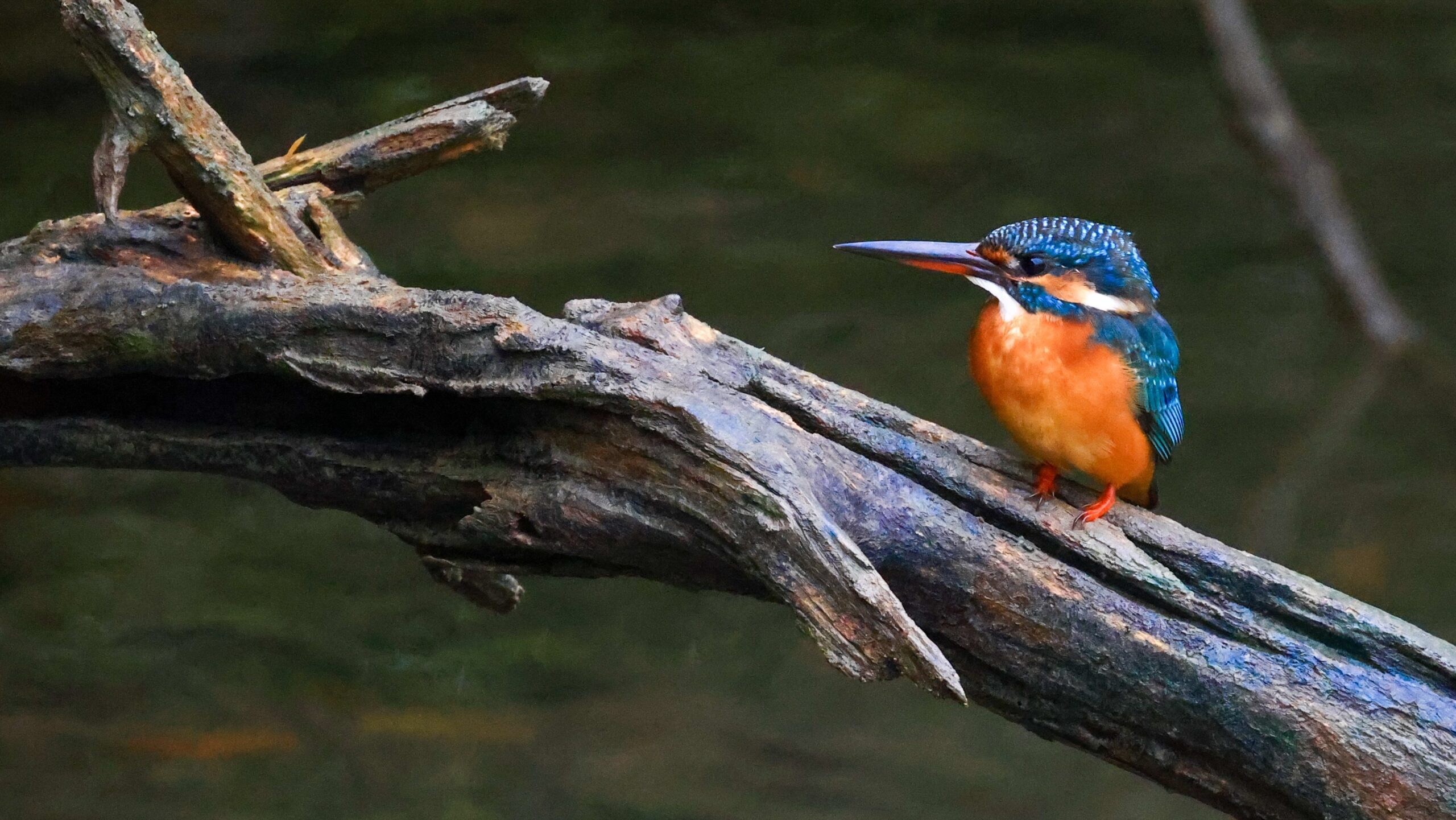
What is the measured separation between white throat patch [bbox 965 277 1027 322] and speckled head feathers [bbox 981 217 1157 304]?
5 cm

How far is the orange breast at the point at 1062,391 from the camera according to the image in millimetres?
1583

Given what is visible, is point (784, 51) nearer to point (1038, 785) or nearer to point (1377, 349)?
point (1377, 349)

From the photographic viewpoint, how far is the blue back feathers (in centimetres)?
161

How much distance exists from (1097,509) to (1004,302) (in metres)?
0.29

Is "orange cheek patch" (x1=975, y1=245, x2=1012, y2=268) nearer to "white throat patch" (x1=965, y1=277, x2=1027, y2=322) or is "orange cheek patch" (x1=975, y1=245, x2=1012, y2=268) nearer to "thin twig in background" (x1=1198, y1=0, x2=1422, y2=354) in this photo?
"white throat patch" (x1=965, y1=277, x2=1027, y2=322)

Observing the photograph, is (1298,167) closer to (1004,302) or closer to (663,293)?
(1004,302)

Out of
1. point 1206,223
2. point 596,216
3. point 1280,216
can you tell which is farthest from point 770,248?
point 1280,216

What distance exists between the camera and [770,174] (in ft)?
11.0

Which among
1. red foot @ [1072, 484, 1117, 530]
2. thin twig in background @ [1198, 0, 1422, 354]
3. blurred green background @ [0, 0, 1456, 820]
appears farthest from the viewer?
blurred green background @ [0, 0, 1456, 820]

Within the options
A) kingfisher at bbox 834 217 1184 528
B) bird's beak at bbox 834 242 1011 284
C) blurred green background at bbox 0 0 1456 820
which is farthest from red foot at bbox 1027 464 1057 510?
blurred green background at bbox 0 0 1456 820

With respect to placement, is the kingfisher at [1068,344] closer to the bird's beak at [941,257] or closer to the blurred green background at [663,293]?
the bird's beak at [941,257]

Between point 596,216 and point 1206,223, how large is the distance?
167cm

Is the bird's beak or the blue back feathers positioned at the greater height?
the blue back feathers

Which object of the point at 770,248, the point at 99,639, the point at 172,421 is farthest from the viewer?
the point at 770,248
